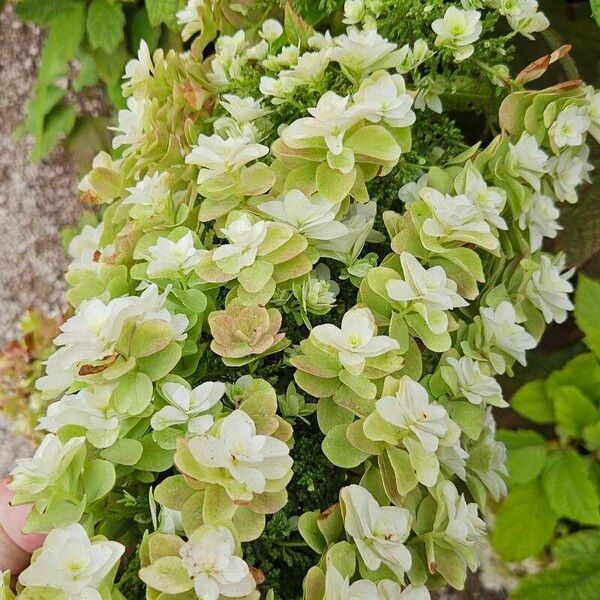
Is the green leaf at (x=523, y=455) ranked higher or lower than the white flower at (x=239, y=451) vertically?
lower

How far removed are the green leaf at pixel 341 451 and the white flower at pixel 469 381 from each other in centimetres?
12

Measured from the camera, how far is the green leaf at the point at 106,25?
1.13 meters

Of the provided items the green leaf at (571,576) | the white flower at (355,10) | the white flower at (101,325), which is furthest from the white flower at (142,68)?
the green leaf at (571,576)

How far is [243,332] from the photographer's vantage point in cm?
56

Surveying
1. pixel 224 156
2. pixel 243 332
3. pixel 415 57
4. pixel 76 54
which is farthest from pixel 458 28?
pixel 76 54

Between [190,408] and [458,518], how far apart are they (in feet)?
0.77

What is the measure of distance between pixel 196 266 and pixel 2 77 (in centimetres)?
94

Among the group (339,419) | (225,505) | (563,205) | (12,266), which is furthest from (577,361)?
(12,266)

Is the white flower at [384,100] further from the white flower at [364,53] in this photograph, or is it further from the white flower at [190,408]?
the white flower at [190,408]

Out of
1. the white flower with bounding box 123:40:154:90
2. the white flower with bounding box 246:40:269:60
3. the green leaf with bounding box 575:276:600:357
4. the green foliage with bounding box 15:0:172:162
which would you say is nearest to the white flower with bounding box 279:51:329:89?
the white flower with bounding box 246:40:269:60

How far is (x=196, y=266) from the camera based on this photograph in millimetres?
593

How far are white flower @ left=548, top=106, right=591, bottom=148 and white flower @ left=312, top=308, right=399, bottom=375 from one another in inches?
10.8

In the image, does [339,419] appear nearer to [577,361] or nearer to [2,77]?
[577,361]

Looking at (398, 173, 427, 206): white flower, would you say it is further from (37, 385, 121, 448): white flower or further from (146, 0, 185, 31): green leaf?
(146, 0, 185, 31): green leaf
